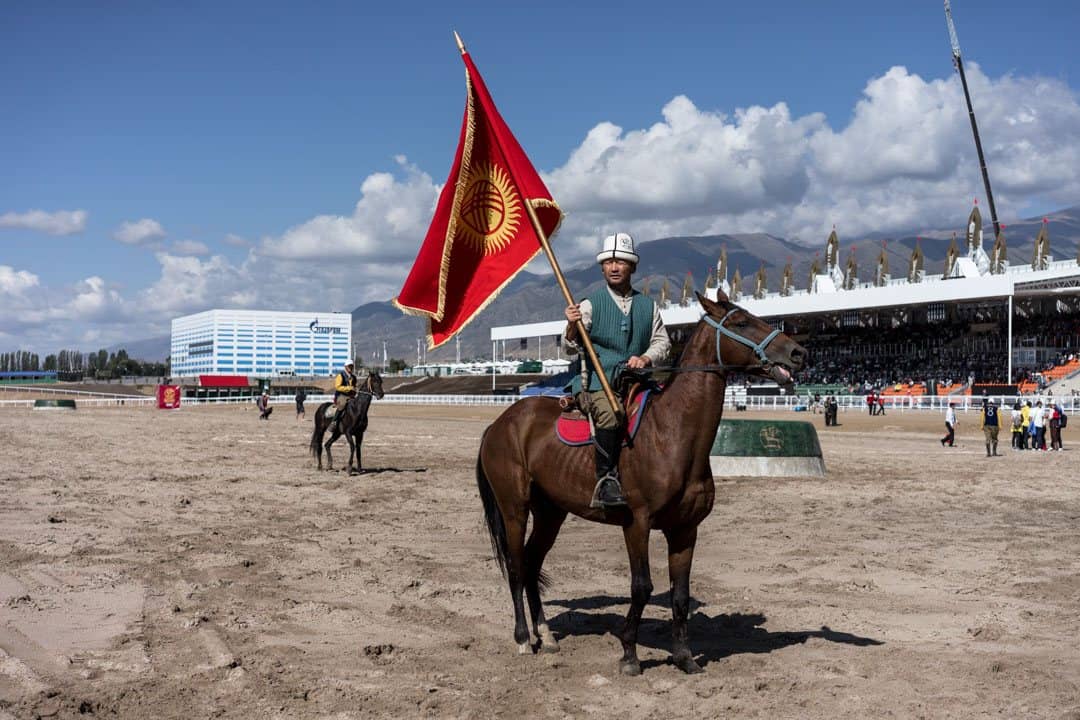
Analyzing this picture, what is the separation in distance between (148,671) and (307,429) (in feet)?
116

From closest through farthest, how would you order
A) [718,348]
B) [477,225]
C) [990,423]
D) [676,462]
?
[676,462], [718,348], [477,225], [990,423]

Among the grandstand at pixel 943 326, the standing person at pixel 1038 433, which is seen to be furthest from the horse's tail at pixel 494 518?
the grandstand at pixel 943 326

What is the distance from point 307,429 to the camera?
136ft

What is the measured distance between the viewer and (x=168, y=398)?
70688mm

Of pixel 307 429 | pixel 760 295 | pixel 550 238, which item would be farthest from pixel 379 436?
pixel 760 295

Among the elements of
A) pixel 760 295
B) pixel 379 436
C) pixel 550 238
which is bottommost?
pixel 379 436

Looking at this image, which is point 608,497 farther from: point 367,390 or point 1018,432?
point 1018,432

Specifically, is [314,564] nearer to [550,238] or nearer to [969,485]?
[550,238]

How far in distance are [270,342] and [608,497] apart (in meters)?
186

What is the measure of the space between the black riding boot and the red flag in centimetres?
242

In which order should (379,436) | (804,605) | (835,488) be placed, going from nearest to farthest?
(804,605)
(835,488)
(379,436)

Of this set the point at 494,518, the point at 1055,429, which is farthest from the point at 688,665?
the point at 1055,429

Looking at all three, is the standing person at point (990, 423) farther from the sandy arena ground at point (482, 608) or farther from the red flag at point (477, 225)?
the red flag at point (477, 225)

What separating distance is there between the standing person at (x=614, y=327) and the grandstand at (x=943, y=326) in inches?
2050
